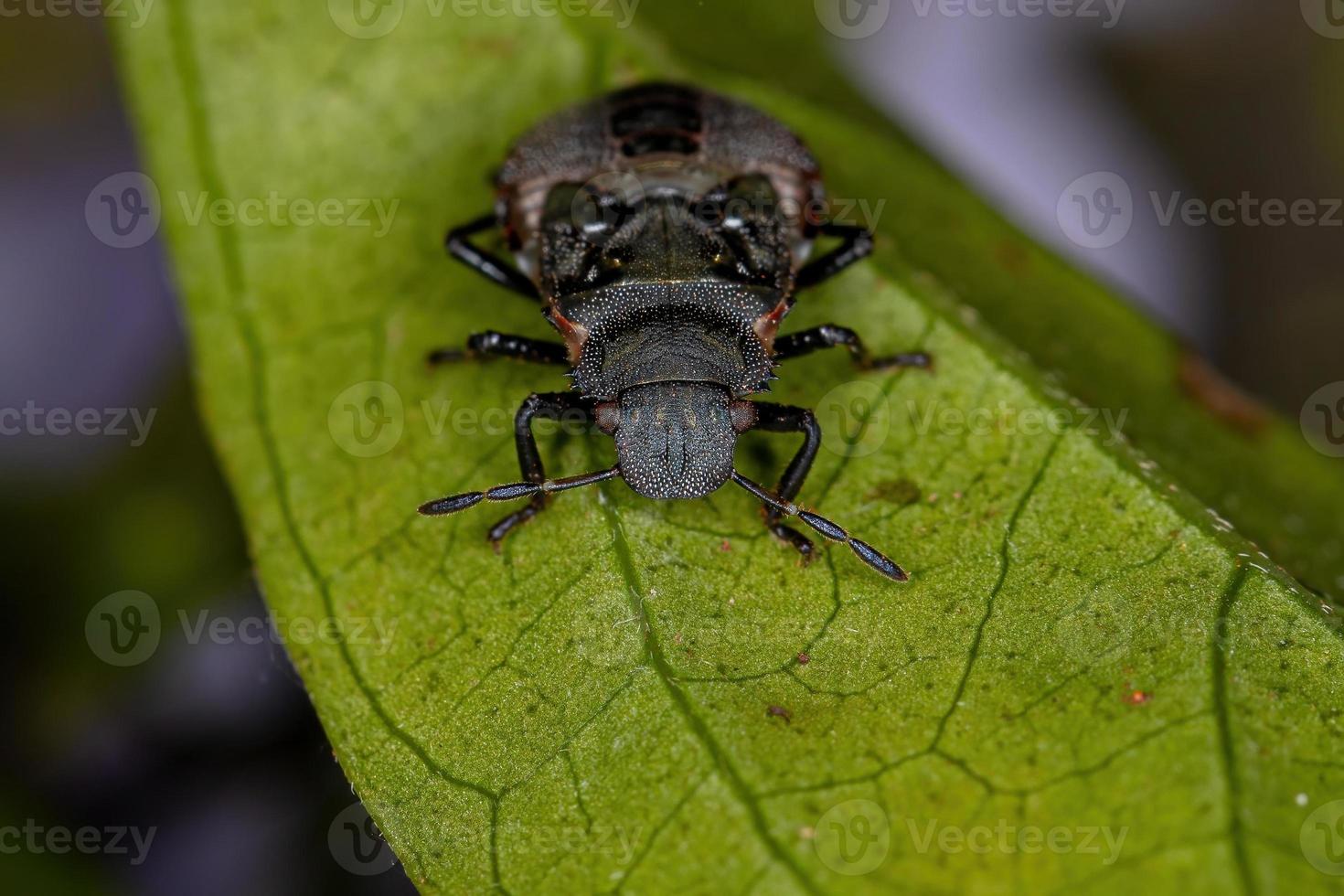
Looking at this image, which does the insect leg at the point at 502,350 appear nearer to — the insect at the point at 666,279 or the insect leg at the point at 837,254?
the insect at the point at 666,279

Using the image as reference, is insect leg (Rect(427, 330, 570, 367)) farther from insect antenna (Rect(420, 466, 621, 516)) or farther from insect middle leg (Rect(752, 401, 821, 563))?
insect middle leg (Rect(752, 401, 821, 563))

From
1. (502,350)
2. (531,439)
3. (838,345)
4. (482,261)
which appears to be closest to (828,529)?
(838,345)

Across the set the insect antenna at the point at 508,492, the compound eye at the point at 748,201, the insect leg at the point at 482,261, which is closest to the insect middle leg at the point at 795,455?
the insect antenna at the point at 508,492

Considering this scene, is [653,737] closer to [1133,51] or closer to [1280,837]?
[1280,837]

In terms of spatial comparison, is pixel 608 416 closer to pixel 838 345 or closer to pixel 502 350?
pixel 502 350

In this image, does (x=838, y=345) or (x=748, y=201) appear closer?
(x=838, y=345)

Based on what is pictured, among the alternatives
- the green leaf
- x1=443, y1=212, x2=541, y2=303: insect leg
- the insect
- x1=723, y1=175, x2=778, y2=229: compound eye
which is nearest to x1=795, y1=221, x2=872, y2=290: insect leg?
the insect

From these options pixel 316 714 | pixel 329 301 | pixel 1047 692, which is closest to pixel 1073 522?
pixel 1047 692
